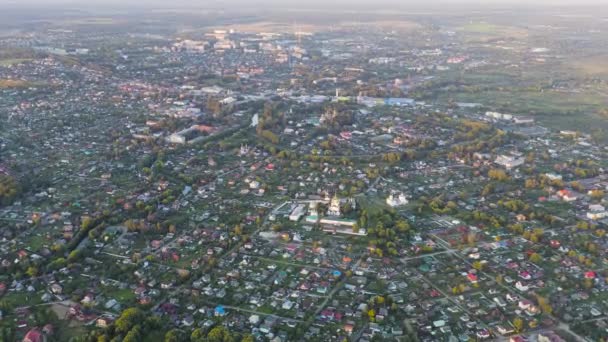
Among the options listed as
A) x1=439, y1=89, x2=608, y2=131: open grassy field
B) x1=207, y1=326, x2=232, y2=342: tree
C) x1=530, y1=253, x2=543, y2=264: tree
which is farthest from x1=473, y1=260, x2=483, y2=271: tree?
x1=439, y1=89, x2=608, y2=131: open grassy field

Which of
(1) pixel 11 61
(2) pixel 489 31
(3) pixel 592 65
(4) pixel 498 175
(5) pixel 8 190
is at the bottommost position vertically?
(4) pixel 498 175

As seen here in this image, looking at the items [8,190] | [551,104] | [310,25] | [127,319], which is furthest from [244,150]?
[310,25]

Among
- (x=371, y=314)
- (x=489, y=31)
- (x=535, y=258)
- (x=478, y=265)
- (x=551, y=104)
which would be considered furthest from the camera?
(x=489, y=31)

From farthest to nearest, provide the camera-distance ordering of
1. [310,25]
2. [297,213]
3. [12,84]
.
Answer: [310,25] < [12,84] < [297,213]

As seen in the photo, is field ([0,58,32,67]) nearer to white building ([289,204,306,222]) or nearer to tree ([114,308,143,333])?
white building ([289,204,306,222])

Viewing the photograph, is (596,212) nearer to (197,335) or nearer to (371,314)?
(371,314)

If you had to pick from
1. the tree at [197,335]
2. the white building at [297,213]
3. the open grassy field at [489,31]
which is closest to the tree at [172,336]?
the tree at [197,335]

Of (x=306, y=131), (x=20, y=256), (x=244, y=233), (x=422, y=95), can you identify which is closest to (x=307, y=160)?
(x=306, y=131)

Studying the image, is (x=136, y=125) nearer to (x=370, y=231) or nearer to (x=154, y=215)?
(x=154, y=215)

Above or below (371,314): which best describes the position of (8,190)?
above
